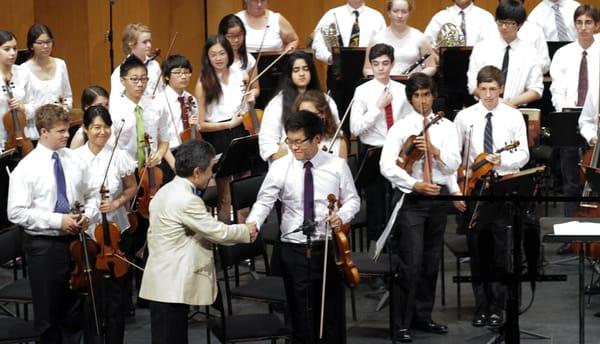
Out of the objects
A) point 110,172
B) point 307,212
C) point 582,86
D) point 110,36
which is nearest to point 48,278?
point 110,172

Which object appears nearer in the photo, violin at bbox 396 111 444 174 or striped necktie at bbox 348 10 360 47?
violin at bbox 396 111 444 174

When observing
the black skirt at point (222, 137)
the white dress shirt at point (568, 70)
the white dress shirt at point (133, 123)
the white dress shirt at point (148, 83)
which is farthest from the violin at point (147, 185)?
the white dress shirt at point (568, 70)

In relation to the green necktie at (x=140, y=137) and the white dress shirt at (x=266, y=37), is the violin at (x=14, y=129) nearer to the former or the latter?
the green necktie at (x=140, y=137)

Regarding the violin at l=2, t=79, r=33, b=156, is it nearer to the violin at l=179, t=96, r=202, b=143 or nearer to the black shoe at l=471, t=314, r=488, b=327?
the violin at l=179, t=96, r=202, b=143

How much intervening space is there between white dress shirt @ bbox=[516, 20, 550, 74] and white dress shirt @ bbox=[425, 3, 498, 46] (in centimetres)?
51

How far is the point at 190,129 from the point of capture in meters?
7.86

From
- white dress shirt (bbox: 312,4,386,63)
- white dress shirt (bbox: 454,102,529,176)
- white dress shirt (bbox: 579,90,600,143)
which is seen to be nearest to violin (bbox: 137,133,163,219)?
white dress shirt (bbox: 454,102,529,176)

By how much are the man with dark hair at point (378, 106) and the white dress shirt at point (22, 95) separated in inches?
89.6

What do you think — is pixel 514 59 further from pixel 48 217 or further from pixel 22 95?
pixel 48 217

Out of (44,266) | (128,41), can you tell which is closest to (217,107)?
(128,41)

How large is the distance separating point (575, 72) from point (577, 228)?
9.86ft

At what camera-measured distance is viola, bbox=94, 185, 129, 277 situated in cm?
623

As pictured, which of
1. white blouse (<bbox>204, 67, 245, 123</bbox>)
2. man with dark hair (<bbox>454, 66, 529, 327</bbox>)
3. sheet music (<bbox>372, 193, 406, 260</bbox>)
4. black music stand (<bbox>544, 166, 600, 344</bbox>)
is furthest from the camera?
white blouse (<bbox>204, 67, 245, 123</bbox>)

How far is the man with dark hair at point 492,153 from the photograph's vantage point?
6789 mm
